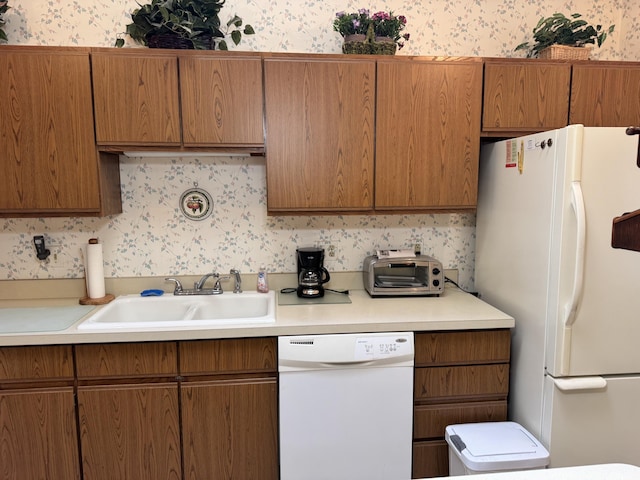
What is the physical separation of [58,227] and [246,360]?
1327 millimetres

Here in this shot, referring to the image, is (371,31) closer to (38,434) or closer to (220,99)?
(220,99)

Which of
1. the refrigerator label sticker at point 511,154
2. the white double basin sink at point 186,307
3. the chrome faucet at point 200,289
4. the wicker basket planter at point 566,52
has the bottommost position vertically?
the white double basin sink at point 186,307

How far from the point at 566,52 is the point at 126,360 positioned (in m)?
2.54

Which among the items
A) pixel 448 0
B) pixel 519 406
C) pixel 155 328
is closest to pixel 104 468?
pixel 155 328

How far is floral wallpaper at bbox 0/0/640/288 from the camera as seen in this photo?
2.24 m

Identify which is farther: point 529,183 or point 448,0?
point 448,0

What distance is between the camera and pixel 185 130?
1939 millimetres

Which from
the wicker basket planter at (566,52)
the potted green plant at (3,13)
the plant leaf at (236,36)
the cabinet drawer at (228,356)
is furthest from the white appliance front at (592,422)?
the potted green plant at (3,13)

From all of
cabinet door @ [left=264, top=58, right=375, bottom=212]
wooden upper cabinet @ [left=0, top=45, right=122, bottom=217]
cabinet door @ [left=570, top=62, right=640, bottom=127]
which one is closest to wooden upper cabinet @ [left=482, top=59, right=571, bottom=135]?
cabinet door @ [left=570, top=62, right=640, bottom=127]

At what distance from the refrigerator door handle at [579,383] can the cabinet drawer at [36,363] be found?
2020 millimetres

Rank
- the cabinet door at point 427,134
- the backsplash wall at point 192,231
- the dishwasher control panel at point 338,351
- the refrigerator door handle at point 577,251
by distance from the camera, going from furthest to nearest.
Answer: the backsplash wall at point 192,231 < the cabinet door at point 427,134 < the dishwasher control panel at point 338,351 < the refrigerator door handle at point 577,251

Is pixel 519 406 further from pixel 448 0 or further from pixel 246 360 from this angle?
pixel 448 0

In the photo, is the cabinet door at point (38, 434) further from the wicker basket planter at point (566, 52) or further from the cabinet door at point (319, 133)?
the wicker basket planter at point (566, 52)

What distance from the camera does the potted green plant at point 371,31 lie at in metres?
2.01
